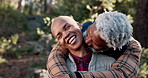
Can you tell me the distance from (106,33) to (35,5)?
758 inches

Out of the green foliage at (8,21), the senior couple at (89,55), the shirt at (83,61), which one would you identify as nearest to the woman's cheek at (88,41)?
the senior couple at (89,55)

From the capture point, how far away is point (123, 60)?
5.51ft

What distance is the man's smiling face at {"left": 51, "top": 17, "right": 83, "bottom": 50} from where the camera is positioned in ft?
5.71

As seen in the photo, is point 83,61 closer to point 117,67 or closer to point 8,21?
point 117,67

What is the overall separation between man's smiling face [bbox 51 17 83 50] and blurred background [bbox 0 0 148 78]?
2.98 feet

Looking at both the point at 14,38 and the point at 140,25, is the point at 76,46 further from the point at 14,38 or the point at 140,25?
the point at 14,38

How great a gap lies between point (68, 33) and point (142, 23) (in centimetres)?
341

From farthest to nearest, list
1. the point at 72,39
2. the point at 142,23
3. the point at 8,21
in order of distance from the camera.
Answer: the point at 8,21
the point at 142,23
the point at 72,39

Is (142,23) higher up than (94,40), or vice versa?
(142,23)

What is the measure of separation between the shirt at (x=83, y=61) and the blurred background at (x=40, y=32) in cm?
95

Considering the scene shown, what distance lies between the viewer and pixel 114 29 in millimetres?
1470

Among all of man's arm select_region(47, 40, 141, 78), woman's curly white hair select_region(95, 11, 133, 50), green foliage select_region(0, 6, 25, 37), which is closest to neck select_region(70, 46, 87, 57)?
man's arm select_region(47, 40, 141, 78)

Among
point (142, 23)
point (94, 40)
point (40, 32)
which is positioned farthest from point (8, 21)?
point (94, 40)

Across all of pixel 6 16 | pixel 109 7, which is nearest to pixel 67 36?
pixel 109 7
